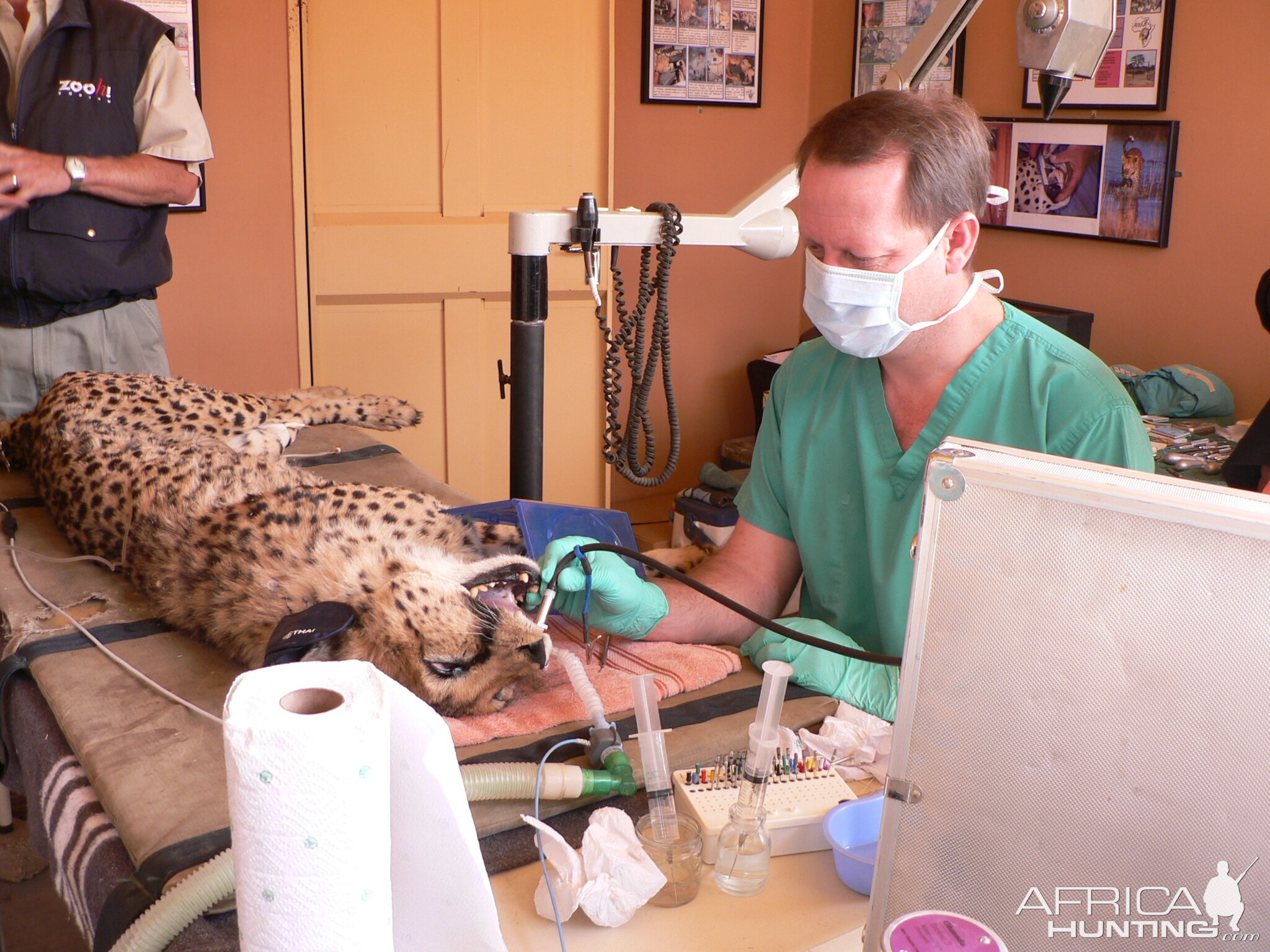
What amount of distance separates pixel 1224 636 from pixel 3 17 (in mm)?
2730

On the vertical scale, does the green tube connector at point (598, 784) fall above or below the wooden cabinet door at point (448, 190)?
below

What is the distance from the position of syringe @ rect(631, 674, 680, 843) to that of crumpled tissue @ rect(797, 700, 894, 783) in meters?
0.20

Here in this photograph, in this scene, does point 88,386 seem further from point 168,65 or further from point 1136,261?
point 1136,261

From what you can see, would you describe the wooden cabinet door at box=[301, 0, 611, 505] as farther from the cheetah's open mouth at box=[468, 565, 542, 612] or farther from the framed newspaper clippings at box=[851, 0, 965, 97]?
→ the cheetah's open mouth at box=[468, 565, 542, 612]

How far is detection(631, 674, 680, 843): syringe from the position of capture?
41.6 inches

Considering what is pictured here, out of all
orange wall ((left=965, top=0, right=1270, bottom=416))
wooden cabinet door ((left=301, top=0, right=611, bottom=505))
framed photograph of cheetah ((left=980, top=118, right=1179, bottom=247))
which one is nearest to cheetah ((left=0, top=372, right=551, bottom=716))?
wooden cabinet door ((left=301, top=0, right=611, bottom=505))

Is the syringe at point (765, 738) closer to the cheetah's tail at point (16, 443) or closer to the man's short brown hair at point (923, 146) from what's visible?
the man's short brown hair at point (923, 146)

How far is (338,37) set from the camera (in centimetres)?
321

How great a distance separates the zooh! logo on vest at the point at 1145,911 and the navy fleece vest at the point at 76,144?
238 cm

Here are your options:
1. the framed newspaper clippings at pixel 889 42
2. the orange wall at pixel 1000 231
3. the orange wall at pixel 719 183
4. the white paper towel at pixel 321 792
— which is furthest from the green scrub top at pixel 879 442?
the orange wall at pixel 719 183

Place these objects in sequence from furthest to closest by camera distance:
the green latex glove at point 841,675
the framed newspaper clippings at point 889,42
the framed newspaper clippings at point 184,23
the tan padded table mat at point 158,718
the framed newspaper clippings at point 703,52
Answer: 1. the framed newspaper clippings at point 703,52
2. the framed newspaper clippings at point 889,42
3. the framed newspaper clippings at point 184,23
4. the green latex glove at point 841,675
5. the tan padded table mat at point 158,718

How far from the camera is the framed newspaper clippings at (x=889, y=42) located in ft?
12.3

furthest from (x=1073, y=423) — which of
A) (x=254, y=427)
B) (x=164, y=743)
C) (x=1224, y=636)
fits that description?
(x=254, y=427)

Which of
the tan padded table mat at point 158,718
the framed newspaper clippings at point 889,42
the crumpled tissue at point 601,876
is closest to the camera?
the crumpled tissue at point 601,876
